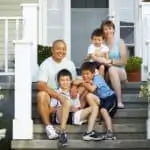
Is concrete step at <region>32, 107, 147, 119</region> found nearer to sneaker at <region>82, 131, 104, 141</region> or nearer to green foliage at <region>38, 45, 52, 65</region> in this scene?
sneaker at <region>82, 131, 104, 141</region>

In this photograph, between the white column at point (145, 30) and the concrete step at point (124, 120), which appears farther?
the white column at point (145, 30)

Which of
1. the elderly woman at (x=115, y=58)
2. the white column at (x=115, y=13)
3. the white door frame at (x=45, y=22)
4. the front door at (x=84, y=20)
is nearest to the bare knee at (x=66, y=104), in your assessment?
the elderly woman at (x=115, y=58)

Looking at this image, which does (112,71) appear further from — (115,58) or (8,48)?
(8,48)

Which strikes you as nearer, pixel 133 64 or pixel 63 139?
pixel 63 139

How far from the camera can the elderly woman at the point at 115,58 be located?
24.1 ft

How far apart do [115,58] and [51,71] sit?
0.98 metres

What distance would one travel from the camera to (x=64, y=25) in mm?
10438

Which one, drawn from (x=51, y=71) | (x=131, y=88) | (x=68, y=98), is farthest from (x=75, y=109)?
(x=131, y=88)

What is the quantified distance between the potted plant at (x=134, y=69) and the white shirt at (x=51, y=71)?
62.0 inches

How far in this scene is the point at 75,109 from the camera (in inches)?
281

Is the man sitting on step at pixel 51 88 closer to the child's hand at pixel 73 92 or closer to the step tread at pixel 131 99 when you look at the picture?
the child's hand at pixel 73 92

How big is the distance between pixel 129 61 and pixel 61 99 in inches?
86.7

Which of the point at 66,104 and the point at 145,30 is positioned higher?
the point at 145,30

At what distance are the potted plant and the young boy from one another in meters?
1.60
